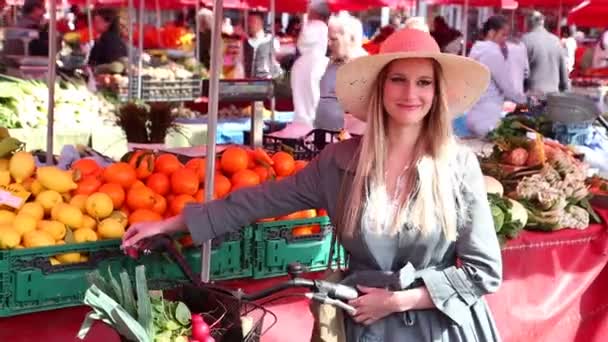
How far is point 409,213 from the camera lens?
272cm

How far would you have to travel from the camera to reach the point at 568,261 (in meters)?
4.66

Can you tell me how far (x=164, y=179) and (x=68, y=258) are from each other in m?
0.71

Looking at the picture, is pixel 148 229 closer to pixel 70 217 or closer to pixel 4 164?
pixel 70 217

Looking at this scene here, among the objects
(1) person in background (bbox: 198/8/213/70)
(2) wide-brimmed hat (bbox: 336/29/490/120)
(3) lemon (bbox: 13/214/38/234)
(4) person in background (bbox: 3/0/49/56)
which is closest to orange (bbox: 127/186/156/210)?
(3) lemon (bbox: 13/214/38/234)

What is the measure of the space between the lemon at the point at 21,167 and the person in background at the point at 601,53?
40.1 ft

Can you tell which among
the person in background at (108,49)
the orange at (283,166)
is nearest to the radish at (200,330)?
the orange at (283,166)

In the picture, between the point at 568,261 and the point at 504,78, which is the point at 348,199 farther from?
the point at 504,78

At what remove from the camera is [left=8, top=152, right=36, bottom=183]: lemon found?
3500mm

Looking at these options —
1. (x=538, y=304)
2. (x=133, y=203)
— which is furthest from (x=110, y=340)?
(x=538, y=304)

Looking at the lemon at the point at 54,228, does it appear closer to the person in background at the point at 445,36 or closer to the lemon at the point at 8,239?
the lemon at the point at 8,239

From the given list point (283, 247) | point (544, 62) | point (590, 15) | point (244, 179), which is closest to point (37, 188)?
point (244, 179)

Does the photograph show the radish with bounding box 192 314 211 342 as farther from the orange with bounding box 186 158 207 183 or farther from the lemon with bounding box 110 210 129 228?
the orange with bounding box 186 158 207 183

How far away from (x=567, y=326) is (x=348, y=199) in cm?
238

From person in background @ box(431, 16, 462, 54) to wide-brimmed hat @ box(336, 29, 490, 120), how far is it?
729 centimetres
